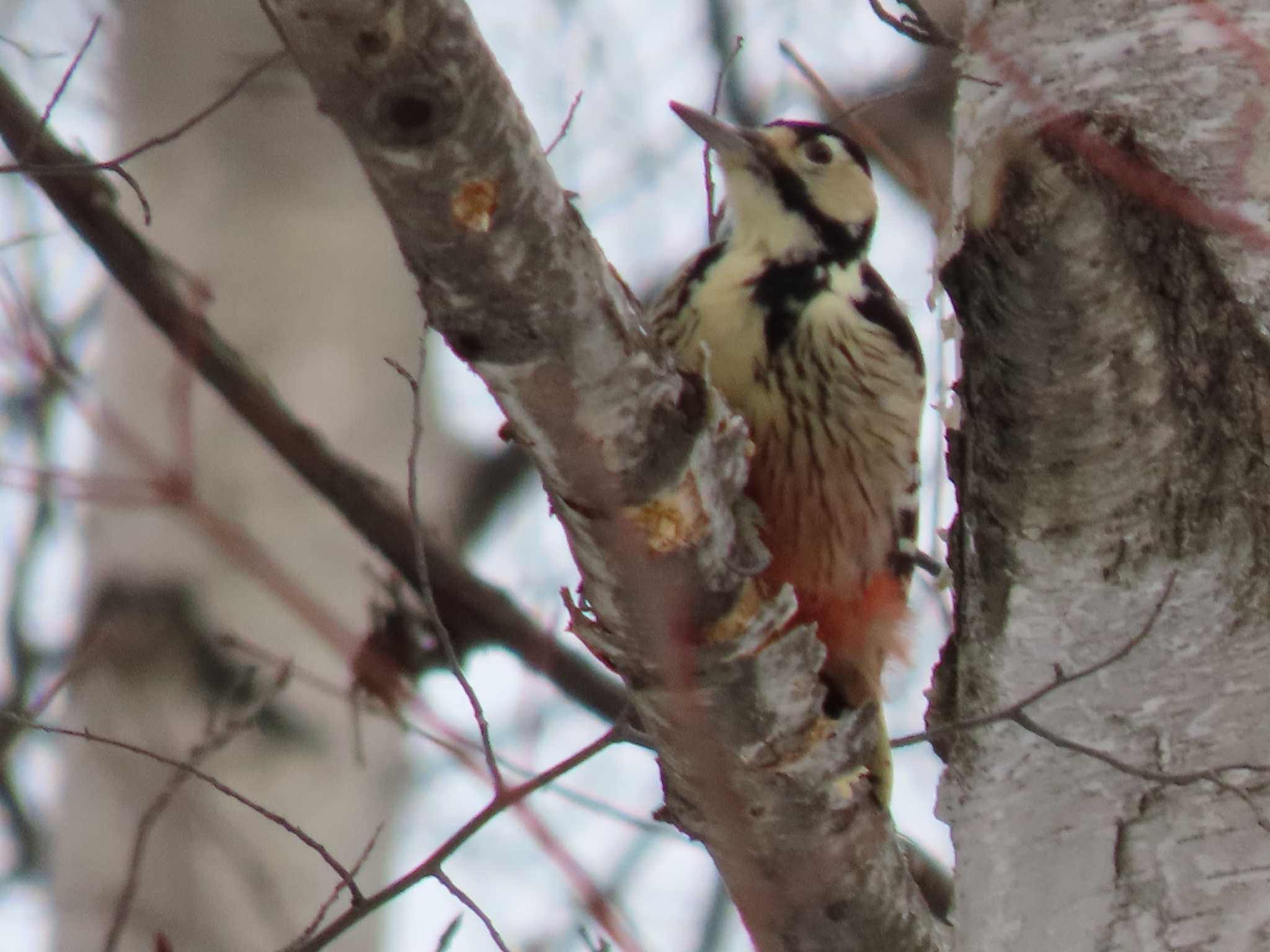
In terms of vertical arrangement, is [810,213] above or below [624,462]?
above

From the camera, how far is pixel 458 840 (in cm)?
185

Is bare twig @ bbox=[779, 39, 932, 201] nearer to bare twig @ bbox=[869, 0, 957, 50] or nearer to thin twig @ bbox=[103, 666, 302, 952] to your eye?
bare twig @ bbox=[869, 0, 957, 50]

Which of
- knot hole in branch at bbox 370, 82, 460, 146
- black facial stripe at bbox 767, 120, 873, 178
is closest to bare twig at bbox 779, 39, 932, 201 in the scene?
black facial stripe at bbox 767, 120, 873, 178

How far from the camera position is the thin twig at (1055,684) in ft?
6.86

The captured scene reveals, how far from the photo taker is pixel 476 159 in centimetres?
137

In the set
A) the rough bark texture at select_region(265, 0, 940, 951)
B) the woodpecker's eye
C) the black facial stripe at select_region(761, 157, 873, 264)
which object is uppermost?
the woodpecker's eye

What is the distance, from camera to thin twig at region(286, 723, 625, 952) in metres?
1.83

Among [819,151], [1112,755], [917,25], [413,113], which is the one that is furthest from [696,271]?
[413,113]

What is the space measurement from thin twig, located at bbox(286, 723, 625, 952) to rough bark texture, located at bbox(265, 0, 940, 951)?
94 mm

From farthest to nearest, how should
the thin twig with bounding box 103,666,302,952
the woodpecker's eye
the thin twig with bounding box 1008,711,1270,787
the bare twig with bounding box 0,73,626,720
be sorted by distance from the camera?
the woodpecker's eye, the bare twig with bounding box 0,73,626,720, the thin twig with bounding box 103,666,302,952, the thin twig with bounding box 1008,711,1270,787

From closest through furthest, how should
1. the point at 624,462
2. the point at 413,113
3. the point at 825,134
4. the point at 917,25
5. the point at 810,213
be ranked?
the point at 413,113 → the point at 624,462 → the point at 917,25 → the point at 810,213 → the point at 825,134

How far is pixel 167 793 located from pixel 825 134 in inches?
65.7

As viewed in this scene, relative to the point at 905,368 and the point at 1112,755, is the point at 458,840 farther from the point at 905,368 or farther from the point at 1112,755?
the point at 905,368

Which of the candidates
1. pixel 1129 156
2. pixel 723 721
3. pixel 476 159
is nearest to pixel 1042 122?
pixel 1129 156
